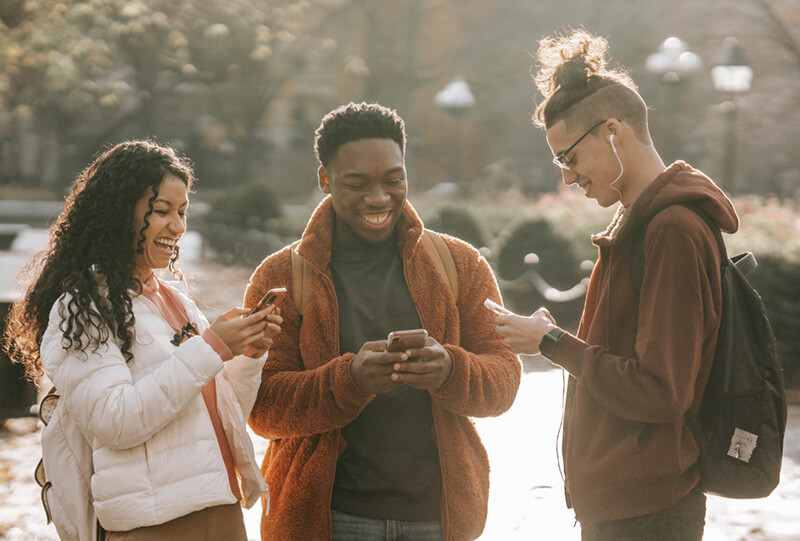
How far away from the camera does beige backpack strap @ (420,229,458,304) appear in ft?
8.73

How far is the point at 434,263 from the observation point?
265 cm

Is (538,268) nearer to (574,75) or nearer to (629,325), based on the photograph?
(574,75)

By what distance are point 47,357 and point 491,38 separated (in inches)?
1325

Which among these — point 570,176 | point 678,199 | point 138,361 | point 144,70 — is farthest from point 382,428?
point 144,70

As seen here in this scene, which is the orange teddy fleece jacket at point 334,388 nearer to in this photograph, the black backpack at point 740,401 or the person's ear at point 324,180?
the person's ear at point 324,180

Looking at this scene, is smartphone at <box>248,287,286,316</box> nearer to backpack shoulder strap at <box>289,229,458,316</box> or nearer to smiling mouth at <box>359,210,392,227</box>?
backpack shoulder strap at <box>289,229,458,316</box>

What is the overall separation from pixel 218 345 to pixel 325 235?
0.57 meters

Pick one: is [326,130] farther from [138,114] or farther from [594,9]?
[594,9]

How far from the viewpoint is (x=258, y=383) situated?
8.09 ft

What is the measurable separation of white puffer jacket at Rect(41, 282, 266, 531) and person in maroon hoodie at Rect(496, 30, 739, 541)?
0.92 m

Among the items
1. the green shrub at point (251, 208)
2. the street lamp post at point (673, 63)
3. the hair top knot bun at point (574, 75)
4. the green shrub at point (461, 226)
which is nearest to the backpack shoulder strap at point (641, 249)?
the hair top knot bun at point (574, 75)

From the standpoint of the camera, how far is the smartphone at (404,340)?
2275mm

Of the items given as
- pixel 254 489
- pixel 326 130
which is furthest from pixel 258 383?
pixel 326 130

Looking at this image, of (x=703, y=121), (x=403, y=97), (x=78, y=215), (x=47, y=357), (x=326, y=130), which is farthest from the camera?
(x=403, y=97)
